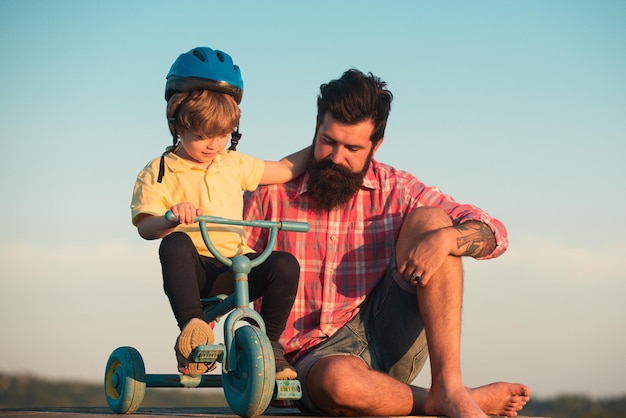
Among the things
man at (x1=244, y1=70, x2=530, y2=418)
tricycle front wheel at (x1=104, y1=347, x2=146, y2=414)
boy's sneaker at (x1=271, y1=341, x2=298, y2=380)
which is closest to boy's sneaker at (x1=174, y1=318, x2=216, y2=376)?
boy's sneaker at (x1=271, y1=341, x2=298, y2=380)

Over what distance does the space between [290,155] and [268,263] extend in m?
1.14

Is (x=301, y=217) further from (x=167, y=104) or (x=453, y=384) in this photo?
(x=453, y=384)

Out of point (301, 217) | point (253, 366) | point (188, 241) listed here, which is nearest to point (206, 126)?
point (188, 241)

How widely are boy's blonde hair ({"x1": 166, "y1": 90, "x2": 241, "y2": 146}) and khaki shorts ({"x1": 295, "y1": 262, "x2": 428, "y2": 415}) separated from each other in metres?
1.29

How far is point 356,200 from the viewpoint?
220 inches

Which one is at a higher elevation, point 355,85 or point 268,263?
point 355,85

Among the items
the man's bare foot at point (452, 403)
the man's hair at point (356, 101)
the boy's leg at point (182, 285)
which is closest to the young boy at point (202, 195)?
the boy's leg at point (182, 285)

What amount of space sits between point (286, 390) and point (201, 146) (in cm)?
147

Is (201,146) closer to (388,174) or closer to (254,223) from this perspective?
(254,223)

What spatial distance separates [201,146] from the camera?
4.87m

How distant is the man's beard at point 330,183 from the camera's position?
536cm

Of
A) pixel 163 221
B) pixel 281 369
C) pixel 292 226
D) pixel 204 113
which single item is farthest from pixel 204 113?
pixel 281 369

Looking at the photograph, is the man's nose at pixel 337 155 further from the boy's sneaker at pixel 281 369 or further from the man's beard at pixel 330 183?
the boy's sneaker at pixel 281 369

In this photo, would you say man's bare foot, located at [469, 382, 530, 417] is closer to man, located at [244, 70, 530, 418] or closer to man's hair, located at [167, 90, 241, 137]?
man, located at [244, 70, 530, 418]
